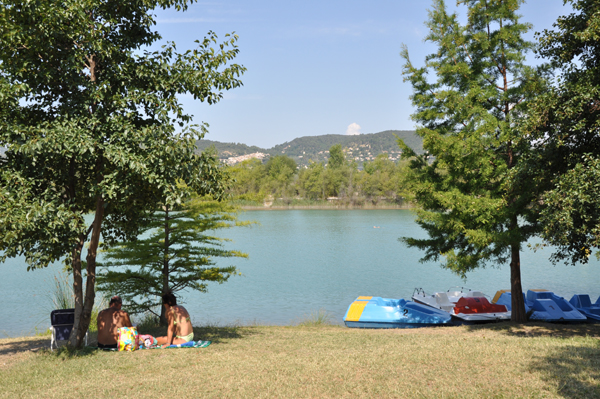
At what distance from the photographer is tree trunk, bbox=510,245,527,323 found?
13.2 m

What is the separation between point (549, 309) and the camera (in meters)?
14.2

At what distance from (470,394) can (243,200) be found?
10542mm

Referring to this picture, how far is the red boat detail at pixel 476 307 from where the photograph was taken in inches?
582

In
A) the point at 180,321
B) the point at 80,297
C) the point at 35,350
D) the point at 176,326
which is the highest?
the point at 80,297

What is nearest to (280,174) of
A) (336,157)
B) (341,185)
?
(336,157)

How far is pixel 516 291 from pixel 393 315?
3.60m

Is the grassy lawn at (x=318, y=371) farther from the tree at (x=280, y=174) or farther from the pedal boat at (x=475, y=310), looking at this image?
the tree at (x=280, y=174)

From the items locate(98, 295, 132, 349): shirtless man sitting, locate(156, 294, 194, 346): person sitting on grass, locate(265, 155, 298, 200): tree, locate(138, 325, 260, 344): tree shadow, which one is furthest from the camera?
locate(265, 155, 298, 200): tree

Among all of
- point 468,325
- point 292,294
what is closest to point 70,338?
point 468,325

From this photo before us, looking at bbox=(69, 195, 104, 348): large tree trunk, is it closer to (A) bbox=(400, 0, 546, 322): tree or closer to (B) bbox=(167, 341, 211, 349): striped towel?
(B) bbox=(167, 341, 211, 349): striped towel

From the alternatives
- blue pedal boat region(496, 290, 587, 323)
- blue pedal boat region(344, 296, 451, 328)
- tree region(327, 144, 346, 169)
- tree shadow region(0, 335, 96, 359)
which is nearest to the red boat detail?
blue pedal boat region(344, 296, 451, 328)

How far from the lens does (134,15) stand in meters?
8.83

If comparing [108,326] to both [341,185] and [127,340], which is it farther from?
[341,185]

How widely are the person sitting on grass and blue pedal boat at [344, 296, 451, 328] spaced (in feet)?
23.0
